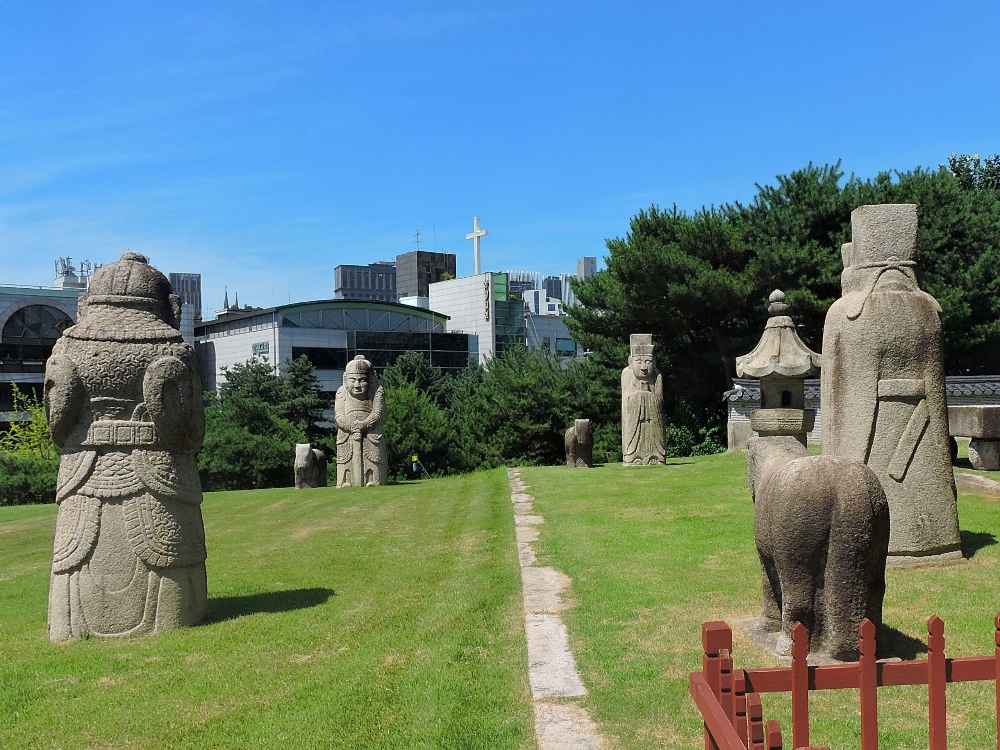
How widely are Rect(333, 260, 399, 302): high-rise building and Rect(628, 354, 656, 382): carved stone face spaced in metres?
75.5

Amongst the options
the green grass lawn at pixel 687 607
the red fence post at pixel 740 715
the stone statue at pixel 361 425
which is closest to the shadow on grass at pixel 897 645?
the green grass lawn at pixel 687 607

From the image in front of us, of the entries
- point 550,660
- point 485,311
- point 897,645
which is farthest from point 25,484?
point 485,311

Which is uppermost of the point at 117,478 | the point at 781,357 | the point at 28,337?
the point at 28,337

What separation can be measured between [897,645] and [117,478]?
5.65 meters

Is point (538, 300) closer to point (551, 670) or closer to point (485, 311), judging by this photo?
point (485, 311)

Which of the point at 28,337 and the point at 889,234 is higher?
the point at 28,337

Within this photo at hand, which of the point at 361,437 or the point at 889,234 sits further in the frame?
the point at 361,437

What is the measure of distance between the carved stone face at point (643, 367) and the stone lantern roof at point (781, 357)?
29.0 ft

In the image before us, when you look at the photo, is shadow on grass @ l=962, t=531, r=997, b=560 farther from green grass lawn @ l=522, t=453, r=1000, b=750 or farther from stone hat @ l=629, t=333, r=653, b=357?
stone hat @ l=629, t=333, r=653, b=357

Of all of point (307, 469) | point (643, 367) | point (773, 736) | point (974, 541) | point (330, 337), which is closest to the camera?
point (773, 736)

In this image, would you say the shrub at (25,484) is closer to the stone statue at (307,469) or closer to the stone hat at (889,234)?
the stone statue at (307,469)

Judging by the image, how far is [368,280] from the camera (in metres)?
94.8

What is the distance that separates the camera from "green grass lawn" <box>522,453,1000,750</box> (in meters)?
4.57

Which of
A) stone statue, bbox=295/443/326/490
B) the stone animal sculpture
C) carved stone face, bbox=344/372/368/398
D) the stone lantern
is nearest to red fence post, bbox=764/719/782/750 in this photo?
the stone animal sculpture
